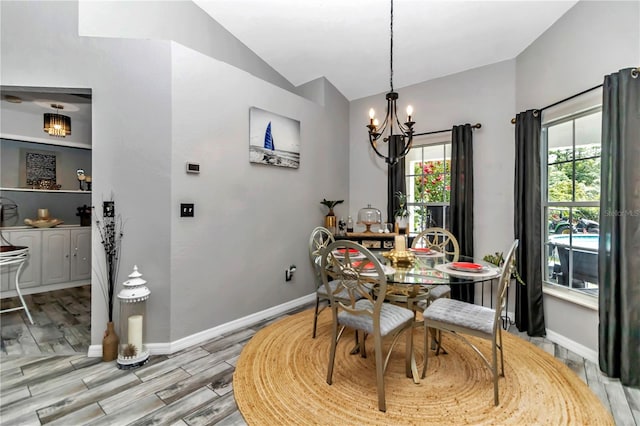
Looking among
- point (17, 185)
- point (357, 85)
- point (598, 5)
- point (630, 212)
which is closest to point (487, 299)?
point (630, 212)

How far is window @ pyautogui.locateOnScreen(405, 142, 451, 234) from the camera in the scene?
381cm

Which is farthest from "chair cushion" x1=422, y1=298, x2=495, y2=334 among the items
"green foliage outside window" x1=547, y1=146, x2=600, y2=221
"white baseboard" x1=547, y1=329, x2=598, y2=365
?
"green foliage outside window" x1=547, y1=146, x2=600, y2=221

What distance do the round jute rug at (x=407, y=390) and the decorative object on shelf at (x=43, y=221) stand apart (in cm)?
385

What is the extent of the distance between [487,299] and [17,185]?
644cm

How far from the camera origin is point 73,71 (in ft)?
8.16

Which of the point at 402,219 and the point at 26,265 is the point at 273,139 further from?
the point at 26,265

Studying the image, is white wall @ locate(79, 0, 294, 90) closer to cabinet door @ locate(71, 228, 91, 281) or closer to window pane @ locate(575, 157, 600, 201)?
cabinet door @ locate(71, 228, 91, 281)

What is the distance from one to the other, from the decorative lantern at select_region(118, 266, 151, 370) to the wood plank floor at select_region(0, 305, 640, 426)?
0.26 ft

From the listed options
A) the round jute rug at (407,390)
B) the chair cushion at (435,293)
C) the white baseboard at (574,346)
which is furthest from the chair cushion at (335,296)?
the white baseboard at (574,346)

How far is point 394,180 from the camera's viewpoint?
404cm

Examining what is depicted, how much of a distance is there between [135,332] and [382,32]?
3.69m

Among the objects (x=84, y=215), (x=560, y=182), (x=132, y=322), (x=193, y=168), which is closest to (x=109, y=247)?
(x=132, y=322)

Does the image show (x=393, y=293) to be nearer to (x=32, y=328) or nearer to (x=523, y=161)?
(x=523, y=161)

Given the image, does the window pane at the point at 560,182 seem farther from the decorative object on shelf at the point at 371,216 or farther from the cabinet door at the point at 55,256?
the cabinet door at the point at 55,256
